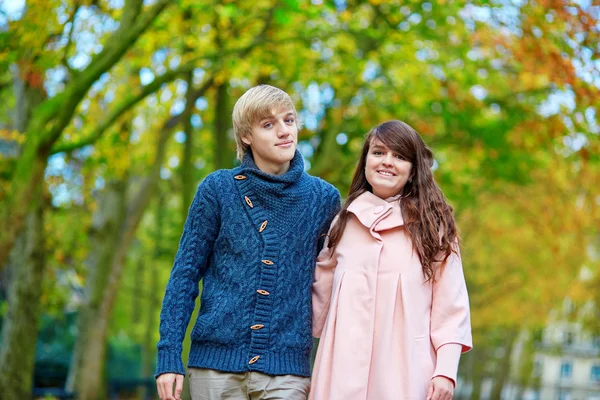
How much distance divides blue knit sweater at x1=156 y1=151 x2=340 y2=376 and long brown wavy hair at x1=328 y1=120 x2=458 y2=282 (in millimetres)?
239

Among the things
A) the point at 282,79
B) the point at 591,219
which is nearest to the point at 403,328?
the point at 282,79

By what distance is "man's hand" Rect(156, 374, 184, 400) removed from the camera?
402cm

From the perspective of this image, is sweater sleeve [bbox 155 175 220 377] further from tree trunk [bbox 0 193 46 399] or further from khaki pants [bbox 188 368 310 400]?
tree trunk [bbox 0 193 46 399]

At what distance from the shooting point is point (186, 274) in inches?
167

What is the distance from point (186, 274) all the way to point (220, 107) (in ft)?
30.7

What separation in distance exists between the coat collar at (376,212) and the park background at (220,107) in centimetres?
418

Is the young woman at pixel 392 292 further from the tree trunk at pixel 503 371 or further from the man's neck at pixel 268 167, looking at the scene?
the tree trunk at pixel 503 371

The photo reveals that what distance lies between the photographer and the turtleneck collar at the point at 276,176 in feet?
14.1

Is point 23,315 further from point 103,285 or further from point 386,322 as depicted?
point 386,322

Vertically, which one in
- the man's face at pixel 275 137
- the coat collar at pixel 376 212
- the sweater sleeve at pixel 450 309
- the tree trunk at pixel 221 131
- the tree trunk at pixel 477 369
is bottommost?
the tree trunk at pixel 477 369

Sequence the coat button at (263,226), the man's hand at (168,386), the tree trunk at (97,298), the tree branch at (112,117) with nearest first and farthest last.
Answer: the man's hand at (168,386) → the coat button at (263,226) → the tree branch at (112,117) → the tree trunk at (97,298)

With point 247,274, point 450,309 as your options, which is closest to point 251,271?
point 247,274

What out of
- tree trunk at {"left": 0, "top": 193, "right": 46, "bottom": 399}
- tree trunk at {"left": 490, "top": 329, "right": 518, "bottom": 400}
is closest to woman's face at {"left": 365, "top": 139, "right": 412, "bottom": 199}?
tree trunk at {"left": 0, "top": 193, "right": 46, "bottom": 399}

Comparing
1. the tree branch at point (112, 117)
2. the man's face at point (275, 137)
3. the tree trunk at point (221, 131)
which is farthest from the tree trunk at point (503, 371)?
the man's face at point (275, 137)
